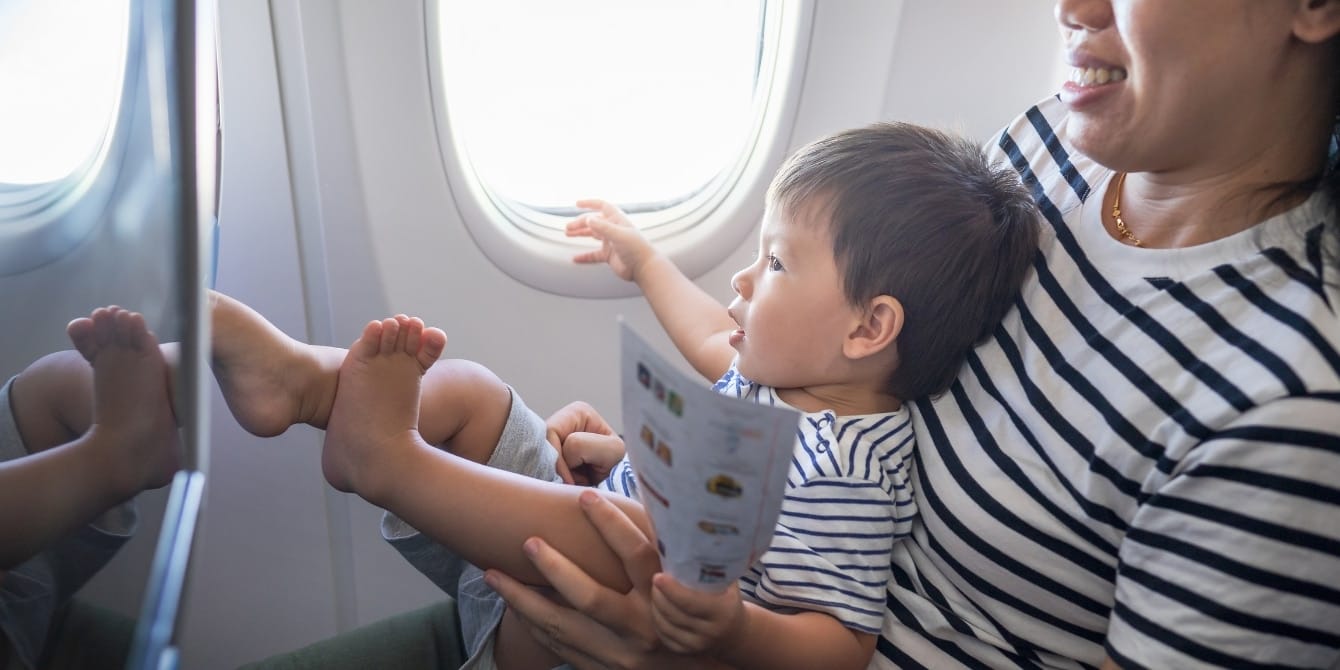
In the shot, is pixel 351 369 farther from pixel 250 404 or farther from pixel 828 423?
pixel 828 423

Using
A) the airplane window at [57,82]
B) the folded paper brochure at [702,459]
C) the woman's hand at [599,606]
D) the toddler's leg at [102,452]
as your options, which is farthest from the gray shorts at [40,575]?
the woman's hand at [599,606]

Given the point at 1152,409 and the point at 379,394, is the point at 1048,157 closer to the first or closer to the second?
the point at 1152,409

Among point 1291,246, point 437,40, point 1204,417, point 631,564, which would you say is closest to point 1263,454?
point 1204,417

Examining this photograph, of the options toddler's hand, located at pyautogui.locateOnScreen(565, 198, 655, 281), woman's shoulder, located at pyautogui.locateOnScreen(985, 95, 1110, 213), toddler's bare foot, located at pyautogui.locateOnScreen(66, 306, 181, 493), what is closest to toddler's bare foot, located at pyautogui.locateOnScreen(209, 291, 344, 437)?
toddler's bare foot, located at pyautogui.locateOnScreen(66, 306, 181, 493)

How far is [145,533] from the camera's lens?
0.67m

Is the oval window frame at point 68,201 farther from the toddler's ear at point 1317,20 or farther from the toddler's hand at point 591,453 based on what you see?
the toddler's ear at point 1317,20

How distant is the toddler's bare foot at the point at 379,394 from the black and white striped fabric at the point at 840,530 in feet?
1.20

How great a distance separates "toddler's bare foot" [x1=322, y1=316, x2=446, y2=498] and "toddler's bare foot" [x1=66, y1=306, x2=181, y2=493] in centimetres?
37

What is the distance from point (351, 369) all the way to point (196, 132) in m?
0.53

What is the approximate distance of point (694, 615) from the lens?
871 mm

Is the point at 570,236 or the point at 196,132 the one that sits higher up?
the point at 196,132

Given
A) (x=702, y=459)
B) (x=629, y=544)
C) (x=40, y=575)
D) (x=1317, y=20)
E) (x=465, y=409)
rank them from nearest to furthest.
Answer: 1. (x=40, y=575)
2. (x=702, y=459)
3. (x=1317, y=20)
4. (x=629, y=544)
5. (x=465, y=409)

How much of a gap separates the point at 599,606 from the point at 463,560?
1.09ft

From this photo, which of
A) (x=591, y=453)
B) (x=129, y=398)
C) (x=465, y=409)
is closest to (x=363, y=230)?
(x=465, y=409)
